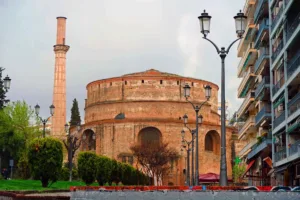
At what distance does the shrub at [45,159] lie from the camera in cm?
3020

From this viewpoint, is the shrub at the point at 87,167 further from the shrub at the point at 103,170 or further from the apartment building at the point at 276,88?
the apartment building at the point at 276,88

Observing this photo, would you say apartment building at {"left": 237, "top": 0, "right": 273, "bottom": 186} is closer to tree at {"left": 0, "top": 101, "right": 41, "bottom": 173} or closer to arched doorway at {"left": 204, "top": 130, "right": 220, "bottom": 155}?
tree at {"left": 0, "top": 101, "right": 41, "bottom": 173}

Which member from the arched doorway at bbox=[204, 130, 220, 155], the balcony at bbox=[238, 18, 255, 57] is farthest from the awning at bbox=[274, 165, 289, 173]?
the arched doorway at bbox=[204, 130, 220, 155]

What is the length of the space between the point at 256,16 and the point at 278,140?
887cm

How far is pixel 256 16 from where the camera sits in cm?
3847

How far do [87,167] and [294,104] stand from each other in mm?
13104

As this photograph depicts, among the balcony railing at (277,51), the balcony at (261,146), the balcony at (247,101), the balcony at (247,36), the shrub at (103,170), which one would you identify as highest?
the balcony at (247,36)

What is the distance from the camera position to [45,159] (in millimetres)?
30328

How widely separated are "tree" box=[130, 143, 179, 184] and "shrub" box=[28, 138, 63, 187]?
34.0m

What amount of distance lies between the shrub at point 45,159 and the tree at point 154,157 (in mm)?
33993

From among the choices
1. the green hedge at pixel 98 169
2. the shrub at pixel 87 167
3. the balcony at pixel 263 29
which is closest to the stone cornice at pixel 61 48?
the green hedge at pixel 98 169

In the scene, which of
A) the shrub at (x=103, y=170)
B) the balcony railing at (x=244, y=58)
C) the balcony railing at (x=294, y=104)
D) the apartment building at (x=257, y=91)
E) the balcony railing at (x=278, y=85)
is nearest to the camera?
the balcony railing at (x=294, y=104)

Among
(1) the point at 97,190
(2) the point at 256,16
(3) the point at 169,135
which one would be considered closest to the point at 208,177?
(3) the point at 169,135

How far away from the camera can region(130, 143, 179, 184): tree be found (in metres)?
66.0
